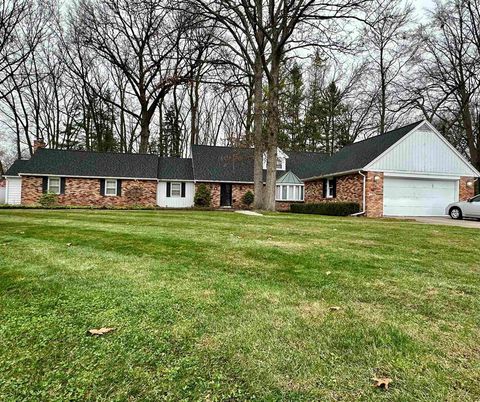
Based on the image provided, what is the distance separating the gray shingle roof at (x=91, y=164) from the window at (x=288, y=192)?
920 cm

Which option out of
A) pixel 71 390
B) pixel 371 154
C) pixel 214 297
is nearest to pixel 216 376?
pixel 71 390

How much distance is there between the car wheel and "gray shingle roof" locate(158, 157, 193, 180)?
1663 centimetres

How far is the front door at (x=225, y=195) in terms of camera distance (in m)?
25.0

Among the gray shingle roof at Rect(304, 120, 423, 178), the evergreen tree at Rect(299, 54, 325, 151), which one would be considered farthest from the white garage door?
the evergreen tree at Rect(299, 54, 325, 151)

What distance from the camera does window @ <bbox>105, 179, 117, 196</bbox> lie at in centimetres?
2405

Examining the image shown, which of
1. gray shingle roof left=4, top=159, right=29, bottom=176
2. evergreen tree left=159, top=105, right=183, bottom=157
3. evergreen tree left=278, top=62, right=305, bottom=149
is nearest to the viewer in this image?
gray shingle roof left=4, top=159, right=29, bottom=176

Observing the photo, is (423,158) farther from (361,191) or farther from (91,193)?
(91,193)

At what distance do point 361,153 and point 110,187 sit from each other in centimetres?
1701

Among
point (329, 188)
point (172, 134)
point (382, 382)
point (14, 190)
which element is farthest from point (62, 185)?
point (382, 382)

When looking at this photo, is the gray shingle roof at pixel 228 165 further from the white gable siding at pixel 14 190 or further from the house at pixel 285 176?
the white gable siding at pixel 14 190

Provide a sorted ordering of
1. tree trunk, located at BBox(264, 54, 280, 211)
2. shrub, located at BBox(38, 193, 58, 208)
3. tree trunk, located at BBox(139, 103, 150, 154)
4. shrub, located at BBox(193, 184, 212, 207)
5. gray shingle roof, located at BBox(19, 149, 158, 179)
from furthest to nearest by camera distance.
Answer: tree trunk, located at BBox(139, 103, 150, 154) → shrub, located at BBox(193, 184, 212, 207) → gray shingle roof, located at BBox(19, 149, 158, 179) → shrub, located at BBox(38, 193, 58, 208) → tree trunk, located at BBox(264, 54, 280, 211)

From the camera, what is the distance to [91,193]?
2381 cm

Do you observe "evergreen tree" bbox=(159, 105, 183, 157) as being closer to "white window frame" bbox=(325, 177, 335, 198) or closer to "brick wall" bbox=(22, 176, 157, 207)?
"brick wall" bbox=(22, 176, 157, 207)

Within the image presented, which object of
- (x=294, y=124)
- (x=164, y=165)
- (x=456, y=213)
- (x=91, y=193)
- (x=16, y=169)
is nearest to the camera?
(x=456, y=213)
